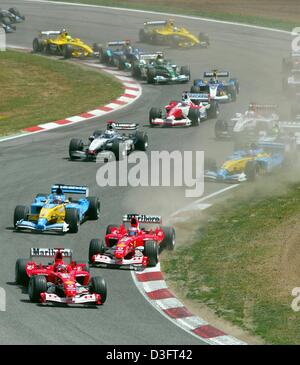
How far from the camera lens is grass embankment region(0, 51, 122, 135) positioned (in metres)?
43.5

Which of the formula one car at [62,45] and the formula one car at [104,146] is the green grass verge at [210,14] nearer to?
the formula one car at [62,45]

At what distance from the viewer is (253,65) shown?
5456 cm

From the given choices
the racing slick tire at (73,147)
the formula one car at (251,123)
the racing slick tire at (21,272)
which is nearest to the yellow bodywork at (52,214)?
the racing slick tire at (21,272)

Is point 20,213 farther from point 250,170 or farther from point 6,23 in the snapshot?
point 6,23

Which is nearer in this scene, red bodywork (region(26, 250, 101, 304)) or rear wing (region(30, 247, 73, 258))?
red bodywork (region(26, 250, 101, 304))

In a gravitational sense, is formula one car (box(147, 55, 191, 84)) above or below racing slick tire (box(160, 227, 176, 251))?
below

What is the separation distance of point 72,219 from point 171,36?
1253 inches

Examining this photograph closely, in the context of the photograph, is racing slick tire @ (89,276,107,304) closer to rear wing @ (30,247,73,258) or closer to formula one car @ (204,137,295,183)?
rear wing @ (30,247,73,258)

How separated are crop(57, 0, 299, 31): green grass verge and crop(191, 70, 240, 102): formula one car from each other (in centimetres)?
1778

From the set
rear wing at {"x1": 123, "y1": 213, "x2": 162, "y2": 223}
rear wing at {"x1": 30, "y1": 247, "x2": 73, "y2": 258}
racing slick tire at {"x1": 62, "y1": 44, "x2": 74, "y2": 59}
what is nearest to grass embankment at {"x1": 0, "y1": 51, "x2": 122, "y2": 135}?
racing slick tire at {"x1": 62, "y1": 44, "x2": 74, "y2": 59}

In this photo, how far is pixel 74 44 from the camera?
54.9 metres

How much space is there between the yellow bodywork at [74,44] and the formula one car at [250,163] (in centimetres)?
2071

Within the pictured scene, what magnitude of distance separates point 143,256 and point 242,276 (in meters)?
2.25

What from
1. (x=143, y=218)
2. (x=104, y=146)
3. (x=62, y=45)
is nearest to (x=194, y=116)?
(x=104, y=146)
